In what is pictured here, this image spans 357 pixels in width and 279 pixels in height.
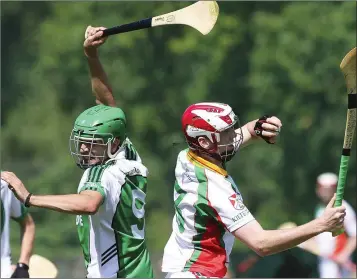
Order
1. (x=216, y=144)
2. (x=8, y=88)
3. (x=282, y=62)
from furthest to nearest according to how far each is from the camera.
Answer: (x=8, y=88)
(x=282, y=62)
(x=216, y=144)

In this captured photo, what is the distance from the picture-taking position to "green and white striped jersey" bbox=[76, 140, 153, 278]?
659 cm

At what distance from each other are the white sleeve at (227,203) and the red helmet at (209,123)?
179 mm

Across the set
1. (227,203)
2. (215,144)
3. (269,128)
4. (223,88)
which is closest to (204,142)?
(215,144)

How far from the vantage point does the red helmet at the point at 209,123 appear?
21.0ft

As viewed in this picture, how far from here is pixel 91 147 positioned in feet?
21.8

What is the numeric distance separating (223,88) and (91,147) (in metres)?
17.6

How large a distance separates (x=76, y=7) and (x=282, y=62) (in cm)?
544

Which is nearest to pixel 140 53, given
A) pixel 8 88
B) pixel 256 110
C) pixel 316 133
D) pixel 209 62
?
pixel 209 62

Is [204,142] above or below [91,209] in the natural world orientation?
above

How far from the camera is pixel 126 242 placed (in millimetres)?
6703

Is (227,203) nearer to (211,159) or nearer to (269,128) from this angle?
(211,159)

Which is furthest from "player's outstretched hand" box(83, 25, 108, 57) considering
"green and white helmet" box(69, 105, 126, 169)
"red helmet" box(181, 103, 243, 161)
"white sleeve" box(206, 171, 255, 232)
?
"white sleeve" box(206, 171, 255, 232)

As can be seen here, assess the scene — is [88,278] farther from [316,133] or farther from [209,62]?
[209,62]

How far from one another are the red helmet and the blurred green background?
44.6 ft
